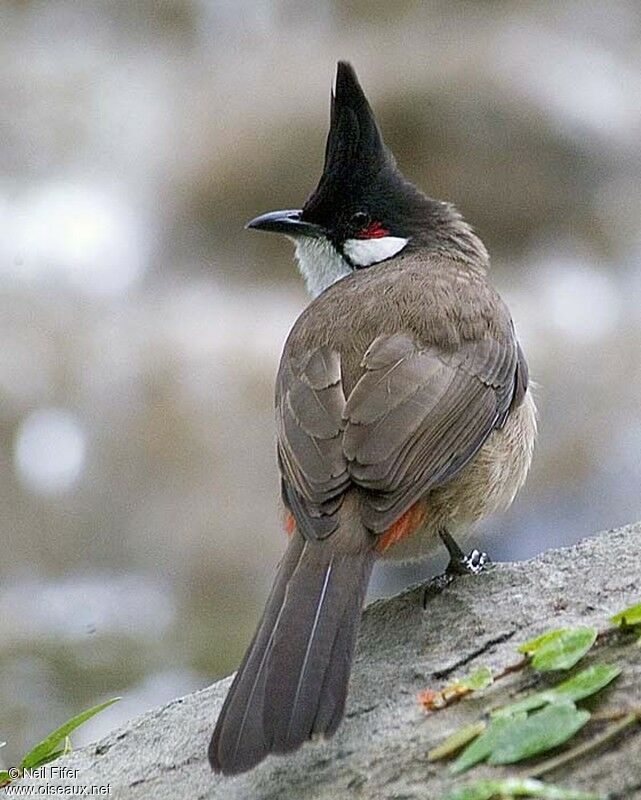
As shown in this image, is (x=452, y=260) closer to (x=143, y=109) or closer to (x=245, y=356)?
(x=245, y=356)

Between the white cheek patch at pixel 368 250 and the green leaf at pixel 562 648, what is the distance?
2.11 m

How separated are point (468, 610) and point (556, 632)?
0.63 meters

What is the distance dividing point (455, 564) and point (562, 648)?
40.8 inches

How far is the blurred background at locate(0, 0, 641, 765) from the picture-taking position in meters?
A: 8.50

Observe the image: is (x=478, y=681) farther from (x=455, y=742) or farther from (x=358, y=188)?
(x=358, y=188)

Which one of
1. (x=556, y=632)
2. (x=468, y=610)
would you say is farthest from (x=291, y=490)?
(x=556, y=632)

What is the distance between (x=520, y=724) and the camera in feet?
8.10

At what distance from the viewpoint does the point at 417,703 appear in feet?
9.41

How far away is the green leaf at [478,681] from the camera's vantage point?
9.15 feet

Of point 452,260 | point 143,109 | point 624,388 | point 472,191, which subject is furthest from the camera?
point 143,109

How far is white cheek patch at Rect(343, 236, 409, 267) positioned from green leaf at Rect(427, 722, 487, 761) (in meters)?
2.29

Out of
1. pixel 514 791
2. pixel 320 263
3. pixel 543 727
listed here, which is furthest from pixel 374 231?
pixel 514 791

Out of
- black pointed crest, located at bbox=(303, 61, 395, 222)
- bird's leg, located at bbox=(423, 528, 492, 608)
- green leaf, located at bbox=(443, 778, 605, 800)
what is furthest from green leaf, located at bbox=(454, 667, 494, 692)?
black pointed crest, located at bbox=(303, 61, 395, 222)

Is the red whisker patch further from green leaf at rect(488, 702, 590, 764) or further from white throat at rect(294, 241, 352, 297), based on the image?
green leaf at rect(488, 702, 590, 764)
